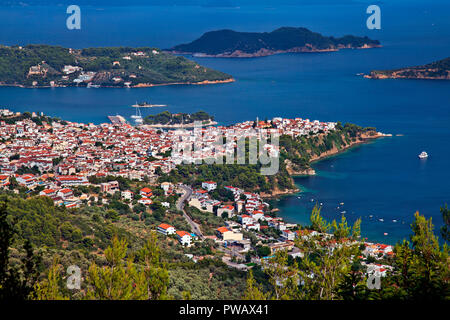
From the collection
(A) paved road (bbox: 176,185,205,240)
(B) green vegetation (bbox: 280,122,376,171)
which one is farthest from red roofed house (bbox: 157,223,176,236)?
(B) green vegetation (bbox: 280,122,376,171)

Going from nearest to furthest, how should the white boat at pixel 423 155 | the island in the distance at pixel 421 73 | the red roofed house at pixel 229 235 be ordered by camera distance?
the red roofed house at pixel 229 235
the white boat at pixel 423 155
the island in the distance at pixel 421 73

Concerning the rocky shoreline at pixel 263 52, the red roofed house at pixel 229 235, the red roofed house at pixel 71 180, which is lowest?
the red roofed house at pixel 229 235

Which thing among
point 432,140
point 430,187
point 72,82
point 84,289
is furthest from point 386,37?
point 84,289

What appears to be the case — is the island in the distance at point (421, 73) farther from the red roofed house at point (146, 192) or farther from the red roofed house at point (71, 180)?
the red roofed house at point (71, 180)

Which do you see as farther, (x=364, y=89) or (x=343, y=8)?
(x=343, y=8)

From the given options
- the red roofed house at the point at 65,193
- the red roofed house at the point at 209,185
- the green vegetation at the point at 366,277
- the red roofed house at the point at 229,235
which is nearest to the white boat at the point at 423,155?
the red roofed house at the point at 209,185

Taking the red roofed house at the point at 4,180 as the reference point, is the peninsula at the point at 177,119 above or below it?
above

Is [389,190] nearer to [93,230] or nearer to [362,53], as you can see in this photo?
[93,230]
